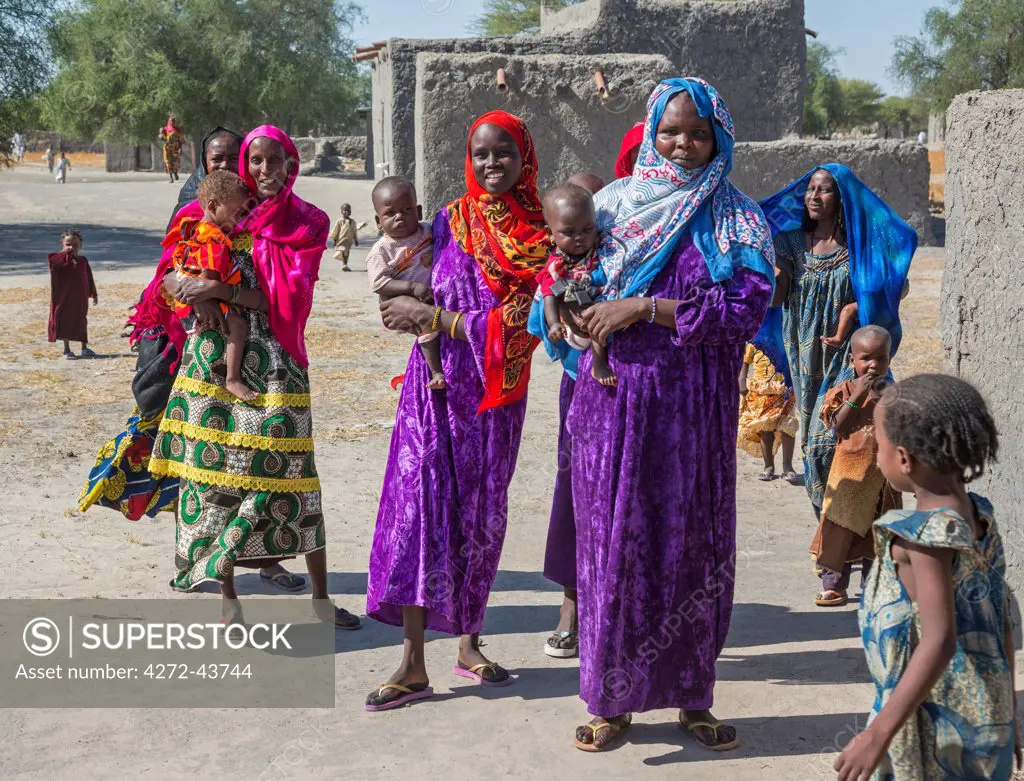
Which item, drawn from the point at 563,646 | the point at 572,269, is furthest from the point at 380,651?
the point at 572,269

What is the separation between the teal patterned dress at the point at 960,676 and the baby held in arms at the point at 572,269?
4.23ft

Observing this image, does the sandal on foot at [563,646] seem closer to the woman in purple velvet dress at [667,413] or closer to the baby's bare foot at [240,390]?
the woman in purple velvet dress at [667,413]

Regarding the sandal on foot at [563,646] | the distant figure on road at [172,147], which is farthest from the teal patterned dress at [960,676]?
the distant figure on road at [172,147]

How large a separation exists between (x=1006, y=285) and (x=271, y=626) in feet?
Answer: 10.0

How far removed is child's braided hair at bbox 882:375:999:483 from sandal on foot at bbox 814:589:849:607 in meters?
2.72

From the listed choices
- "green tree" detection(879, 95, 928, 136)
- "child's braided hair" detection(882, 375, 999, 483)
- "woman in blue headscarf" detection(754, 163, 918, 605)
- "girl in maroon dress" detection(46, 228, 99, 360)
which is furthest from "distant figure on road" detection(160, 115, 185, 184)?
"green tree" detection(879, 95, 928, 136)

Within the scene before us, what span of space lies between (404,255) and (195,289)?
0.81 meters

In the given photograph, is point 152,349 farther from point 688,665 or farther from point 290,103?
point 290,103

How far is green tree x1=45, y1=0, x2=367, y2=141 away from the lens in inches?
1497

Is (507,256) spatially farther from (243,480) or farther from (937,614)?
(937,614)

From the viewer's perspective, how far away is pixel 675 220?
3.53m

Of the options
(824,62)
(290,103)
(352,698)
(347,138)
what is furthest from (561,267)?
(824,62)

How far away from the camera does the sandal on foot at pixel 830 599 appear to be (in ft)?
16.6

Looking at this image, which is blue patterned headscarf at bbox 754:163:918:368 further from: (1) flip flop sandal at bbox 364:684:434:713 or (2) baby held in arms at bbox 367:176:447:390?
(1) flip flop sandal at bbox 364:684:434:713
